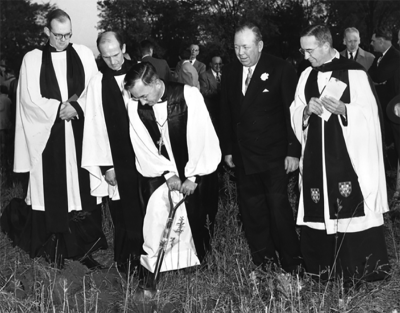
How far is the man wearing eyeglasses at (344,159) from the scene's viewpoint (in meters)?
5.12

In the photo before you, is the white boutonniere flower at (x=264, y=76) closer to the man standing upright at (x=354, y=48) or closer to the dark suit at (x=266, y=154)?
the dark suit at (x=266, y=154)

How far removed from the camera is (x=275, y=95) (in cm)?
568

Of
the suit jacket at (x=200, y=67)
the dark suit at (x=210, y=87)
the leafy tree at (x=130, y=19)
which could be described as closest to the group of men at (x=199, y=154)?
the dark suit at (x=210, y=87)

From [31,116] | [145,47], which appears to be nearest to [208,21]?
[145,47]

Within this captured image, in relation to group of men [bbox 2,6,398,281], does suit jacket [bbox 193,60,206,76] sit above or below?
above

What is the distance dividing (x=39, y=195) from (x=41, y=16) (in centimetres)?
1983

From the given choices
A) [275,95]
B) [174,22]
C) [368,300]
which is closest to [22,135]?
[275,95]

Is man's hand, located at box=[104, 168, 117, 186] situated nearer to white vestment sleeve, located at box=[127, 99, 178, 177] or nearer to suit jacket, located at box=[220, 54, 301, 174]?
white vestment sleeve, located at box=[127, 99, 178, 177]

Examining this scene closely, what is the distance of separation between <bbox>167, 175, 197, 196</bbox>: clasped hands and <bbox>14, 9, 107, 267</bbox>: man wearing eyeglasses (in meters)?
1.57

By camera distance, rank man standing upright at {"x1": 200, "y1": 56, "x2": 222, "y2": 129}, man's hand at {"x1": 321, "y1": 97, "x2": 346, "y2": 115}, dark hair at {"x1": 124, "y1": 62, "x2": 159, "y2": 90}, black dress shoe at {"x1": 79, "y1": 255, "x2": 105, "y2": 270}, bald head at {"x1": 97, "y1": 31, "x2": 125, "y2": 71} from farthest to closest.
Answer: man standing upright at {"x1": 200, "y1": 56, "x2": 222, "y2": 129}
black dress shoe at {"x1": 79, "y1": 255, "x2": 105, "y2": 270}
bald head at {"x1": 97, "y1": 31, "x2": 125, "y2": 71}
man's hand at {"x1": 321, "y1": 97, "x2": 346, "y2": 115}
dark hair at {"x1": 124, "y1": 62, "x2": 159, "y2": 90}

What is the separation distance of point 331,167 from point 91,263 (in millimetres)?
2546

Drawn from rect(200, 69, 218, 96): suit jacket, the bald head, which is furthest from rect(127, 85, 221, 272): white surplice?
rect(200, 69, 218, 96): suit jacket

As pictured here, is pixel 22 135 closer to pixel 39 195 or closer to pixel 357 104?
pixel 39 195

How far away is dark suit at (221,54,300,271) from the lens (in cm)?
562
